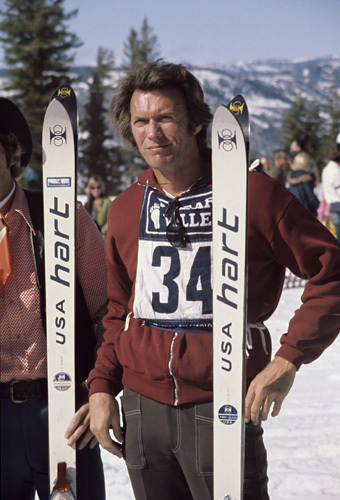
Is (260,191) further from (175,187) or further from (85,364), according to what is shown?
(85,364)

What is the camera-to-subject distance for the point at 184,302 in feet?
5.74

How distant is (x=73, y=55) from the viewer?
40.8 meters

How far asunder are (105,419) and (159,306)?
0.39 meters

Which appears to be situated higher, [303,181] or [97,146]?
[97,146]

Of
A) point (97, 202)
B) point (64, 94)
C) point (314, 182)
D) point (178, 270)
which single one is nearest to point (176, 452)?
point (178, 270)

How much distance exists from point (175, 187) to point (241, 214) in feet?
0.77

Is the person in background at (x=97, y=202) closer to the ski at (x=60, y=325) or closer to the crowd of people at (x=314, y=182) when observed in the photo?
the crowd of people at (x=314, y=182)

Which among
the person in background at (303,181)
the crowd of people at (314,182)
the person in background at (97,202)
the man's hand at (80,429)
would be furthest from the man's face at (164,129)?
the person in background at (303,181)

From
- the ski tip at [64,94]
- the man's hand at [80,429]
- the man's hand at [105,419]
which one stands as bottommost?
the man's hand at [80,429]

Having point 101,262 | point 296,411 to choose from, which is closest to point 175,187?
point 101,262

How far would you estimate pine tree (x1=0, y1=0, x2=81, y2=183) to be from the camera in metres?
39.6

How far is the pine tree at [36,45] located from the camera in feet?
130

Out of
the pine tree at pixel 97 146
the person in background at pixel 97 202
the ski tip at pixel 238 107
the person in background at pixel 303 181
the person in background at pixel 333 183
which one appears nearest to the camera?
the ski tip at pixel 238 107

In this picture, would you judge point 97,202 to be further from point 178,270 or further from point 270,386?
point 270,386
